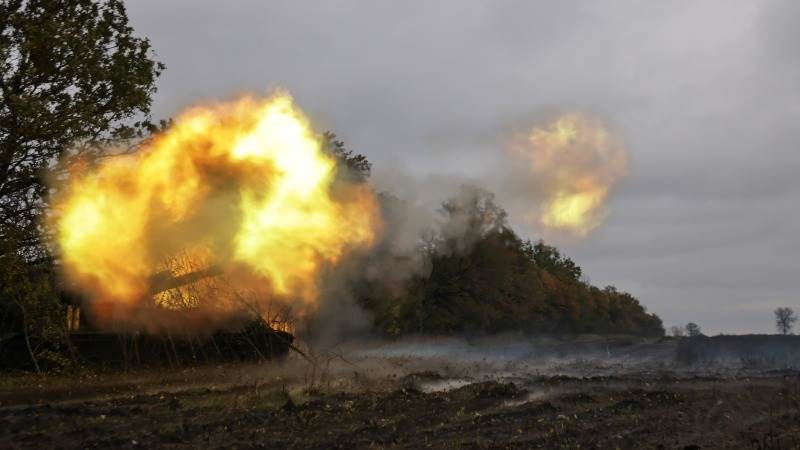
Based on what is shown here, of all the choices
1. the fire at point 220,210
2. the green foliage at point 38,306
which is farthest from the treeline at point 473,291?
the green foliage at point 38,306

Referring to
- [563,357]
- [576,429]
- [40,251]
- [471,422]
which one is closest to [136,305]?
[40,251]

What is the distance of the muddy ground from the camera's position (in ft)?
42.4

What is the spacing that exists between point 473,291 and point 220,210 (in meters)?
36.8

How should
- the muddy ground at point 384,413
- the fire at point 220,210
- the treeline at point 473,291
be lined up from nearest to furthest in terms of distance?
the muddy ground at point 384,413, the fire at point 220,210, the treeline at point 473,291

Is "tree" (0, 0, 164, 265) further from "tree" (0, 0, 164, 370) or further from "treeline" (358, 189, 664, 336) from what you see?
"treeline" (358, 189, 664, 336)

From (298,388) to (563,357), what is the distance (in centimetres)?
2590

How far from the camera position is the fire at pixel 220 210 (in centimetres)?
2184

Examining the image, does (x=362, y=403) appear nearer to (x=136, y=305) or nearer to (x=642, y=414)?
(x=642, y=414)

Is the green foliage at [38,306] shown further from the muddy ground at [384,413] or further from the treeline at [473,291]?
the treeline at [473,291]

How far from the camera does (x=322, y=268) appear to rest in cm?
2302

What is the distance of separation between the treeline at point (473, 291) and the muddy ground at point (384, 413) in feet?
27.8

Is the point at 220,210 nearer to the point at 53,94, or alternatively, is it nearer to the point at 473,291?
the point at 53,94

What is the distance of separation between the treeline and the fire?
4.96 metres

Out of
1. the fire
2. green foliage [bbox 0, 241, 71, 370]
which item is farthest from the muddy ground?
the fire
